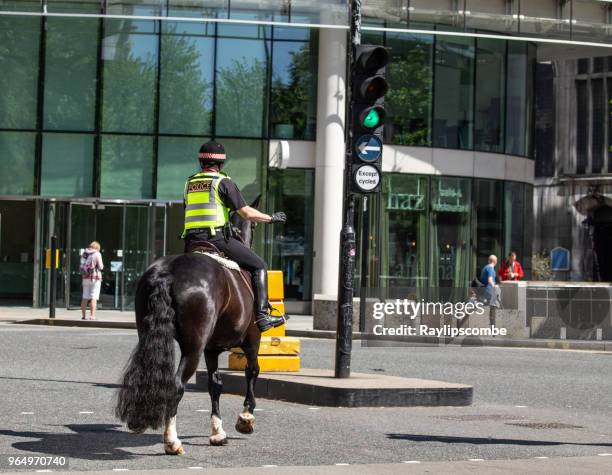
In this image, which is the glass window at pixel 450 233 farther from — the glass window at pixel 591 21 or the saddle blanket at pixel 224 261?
the saddle blanket at pixel 224 261

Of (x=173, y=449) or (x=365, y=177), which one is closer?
(x=173, y=449)

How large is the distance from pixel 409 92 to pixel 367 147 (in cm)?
2356

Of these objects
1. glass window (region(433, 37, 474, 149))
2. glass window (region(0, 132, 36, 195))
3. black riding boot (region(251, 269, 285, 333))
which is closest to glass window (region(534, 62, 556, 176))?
glass window (region(433, 37, 474, 149))

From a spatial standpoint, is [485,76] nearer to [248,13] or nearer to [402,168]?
[402,168]

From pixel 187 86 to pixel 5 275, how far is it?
1000cm

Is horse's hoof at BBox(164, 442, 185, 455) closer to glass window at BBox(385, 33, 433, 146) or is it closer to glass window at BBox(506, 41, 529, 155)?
glass window at BBox(385, 33, 433, 146)

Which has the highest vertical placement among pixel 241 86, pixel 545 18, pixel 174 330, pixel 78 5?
pixel 78 5

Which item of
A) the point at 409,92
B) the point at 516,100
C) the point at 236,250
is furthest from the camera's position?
the point at 516,100

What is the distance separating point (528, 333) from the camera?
27422 millimetres

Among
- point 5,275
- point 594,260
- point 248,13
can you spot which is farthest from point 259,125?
point 594,260

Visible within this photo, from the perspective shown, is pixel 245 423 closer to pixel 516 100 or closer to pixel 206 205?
pixel 206 205

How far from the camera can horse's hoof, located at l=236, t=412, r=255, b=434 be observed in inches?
426

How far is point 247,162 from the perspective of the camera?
36.9 m

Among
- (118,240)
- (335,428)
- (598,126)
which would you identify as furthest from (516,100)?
(335,428)
